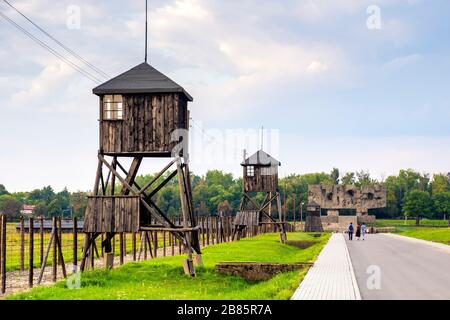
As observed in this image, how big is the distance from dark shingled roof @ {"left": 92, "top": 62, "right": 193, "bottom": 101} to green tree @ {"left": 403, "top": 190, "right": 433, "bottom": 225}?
103 metres

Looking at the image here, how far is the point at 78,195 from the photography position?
152m

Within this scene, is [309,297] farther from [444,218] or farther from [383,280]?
[444,218]

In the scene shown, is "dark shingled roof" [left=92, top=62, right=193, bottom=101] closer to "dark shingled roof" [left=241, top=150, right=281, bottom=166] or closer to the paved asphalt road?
the paved asphalt road

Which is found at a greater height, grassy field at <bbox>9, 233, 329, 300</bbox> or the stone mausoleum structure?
the stone mausoleum structure

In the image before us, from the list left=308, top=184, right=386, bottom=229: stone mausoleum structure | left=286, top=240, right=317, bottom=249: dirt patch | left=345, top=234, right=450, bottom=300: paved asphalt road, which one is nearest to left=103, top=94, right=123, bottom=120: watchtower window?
left=345, top=234, right=450, bottom=300: paved asphalt road

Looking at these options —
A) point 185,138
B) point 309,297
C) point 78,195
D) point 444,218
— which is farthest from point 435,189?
point 309,297

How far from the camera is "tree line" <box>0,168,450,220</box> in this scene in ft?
418

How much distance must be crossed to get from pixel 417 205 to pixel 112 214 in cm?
10589

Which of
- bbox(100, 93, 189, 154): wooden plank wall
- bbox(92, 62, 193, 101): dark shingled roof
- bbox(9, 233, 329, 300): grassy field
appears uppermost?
bbox(92, 62, 193, 101): dark shingled roof

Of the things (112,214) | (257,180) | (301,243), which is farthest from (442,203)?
(112,214)

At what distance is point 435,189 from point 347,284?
141 m

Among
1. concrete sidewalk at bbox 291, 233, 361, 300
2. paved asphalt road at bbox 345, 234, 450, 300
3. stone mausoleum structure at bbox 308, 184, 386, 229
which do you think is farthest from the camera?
stone mausoleum structure at bbox 308, 184, 386, 229
